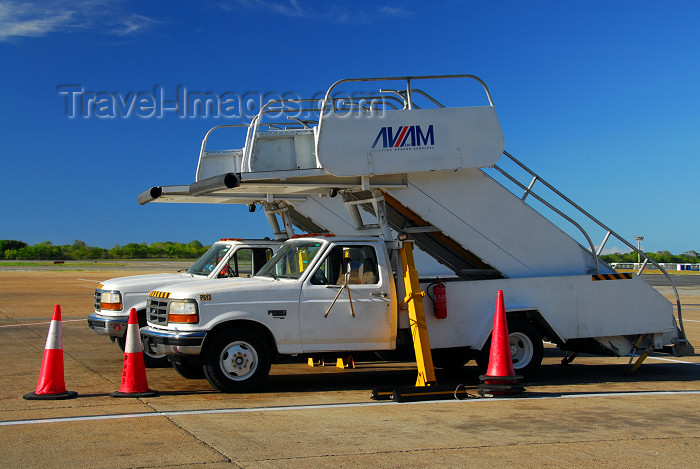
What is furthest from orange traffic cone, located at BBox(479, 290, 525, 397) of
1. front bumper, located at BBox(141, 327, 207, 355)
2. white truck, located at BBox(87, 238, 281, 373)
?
white truck, located at BBox(87, 238, 281, 373)

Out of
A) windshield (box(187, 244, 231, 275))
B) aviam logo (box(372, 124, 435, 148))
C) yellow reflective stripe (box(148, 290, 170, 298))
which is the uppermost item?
aviam logo (box(372, 124, 435, 148))

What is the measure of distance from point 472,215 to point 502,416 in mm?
3464

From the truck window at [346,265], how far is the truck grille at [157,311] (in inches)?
73.5

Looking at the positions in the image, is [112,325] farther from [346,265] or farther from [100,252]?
[100,252]

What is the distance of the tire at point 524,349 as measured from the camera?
10.4m

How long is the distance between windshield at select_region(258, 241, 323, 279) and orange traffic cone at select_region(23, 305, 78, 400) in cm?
278

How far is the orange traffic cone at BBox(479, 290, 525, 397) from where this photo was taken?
29.7 feet

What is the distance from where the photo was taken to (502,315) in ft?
30.6

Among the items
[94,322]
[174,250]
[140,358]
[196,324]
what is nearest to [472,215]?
[196,324]

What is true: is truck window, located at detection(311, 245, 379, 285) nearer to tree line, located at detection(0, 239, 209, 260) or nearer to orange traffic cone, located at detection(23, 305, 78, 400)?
orange traffic cone, located at detection(23, 305, 78, 400)

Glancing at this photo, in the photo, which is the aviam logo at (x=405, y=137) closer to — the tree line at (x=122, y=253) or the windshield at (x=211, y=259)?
the windshield at (x=211, y=259)

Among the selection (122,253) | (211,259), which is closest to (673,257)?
(122,253)

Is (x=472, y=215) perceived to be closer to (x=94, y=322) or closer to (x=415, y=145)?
(x=415, y=145)

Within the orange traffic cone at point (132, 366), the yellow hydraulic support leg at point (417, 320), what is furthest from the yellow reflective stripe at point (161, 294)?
the yellow hydraulic support leg at point (417, 320)
